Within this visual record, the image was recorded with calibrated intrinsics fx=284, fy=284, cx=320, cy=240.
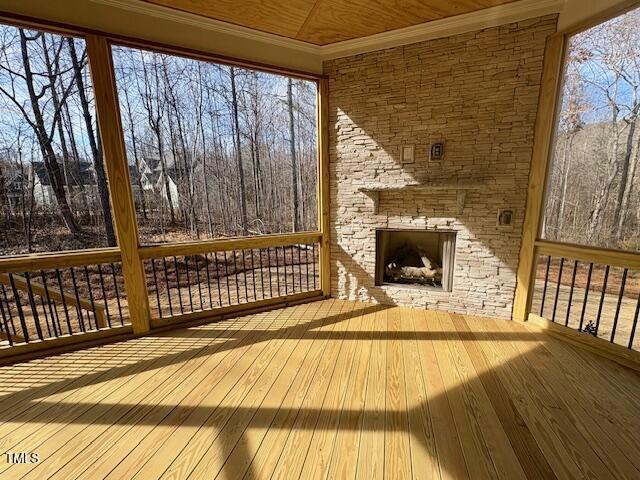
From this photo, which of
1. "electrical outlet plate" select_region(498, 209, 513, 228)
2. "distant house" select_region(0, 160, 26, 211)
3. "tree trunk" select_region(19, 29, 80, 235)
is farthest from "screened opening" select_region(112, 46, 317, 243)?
"electrical outlet plate" select_region(498, 209, 513, 228)

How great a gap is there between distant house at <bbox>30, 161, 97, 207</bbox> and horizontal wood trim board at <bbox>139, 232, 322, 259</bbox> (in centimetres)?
73

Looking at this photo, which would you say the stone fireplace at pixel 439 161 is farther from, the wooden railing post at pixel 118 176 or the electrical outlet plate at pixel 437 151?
the wooden railing post at pixel 118 176

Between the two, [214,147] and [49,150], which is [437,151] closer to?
[214,147]

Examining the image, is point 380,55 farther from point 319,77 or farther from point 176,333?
point 176,333

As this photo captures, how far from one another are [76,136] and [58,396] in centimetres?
207

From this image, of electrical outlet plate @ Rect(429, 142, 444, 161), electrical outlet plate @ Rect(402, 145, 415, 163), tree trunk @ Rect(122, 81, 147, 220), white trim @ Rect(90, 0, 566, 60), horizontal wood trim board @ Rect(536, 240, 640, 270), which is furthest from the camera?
electrical outlet plate @ Rect(402, 145, 415, 163)

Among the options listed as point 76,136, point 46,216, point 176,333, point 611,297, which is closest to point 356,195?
point 176,333

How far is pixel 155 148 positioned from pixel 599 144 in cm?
391

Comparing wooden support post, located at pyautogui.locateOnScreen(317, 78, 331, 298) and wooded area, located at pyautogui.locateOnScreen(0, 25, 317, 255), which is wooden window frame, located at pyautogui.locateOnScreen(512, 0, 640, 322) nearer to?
wooden support post, located at pyautogui.locateOnScreen(317, 78, 331, 298)

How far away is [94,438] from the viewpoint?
5.23ft

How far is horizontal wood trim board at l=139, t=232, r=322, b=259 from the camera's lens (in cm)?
270

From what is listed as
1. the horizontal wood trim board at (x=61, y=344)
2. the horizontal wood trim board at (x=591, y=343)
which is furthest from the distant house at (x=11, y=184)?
the horizontal wood trim board at (x=591, y=343)

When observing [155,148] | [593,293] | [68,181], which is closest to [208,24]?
[155,148]

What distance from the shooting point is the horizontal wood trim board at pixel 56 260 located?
2.23 metres
